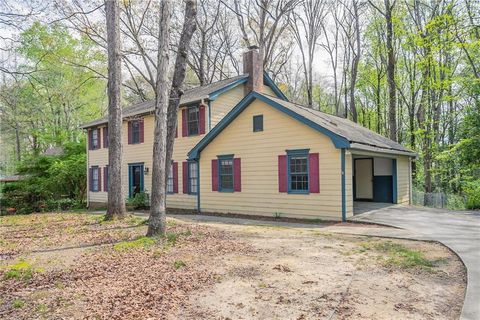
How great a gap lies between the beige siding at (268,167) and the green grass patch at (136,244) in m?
5.50

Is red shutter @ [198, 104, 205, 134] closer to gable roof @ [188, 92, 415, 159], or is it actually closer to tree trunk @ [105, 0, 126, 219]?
gable roof @ [188, 92, 415, 159]

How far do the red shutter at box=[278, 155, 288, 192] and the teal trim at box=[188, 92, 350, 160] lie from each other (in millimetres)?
1566

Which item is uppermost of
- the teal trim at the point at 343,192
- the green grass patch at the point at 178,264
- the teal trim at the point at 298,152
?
the teal trim at the point at 298,152

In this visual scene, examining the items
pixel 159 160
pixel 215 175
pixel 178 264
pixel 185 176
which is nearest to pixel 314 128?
pixel 215 175

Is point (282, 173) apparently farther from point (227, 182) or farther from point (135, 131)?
point (135, 131)

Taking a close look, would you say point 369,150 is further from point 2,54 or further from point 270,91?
point 2,54

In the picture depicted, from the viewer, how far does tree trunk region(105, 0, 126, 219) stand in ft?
37.1

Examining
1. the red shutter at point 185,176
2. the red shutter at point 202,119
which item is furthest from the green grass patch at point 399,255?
the red shutter at point 185,176

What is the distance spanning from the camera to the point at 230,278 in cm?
505

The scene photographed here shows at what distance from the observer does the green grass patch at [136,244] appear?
7109mm

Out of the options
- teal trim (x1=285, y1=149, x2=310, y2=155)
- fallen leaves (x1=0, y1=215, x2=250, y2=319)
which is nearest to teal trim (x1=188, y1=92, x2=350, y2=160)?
teal trim (x1=285, y1=149, x2=310, y2=155)

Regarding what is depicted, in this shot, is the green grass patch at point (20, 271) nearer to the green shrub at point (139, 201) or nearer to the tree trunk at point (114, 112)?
the tree trunk at point (114, 112)

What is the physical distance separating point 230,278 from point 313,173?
6.58 meters

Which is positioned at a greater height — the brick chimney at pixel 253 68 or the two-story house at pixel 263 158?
the brick chimney at pixel 253 68
